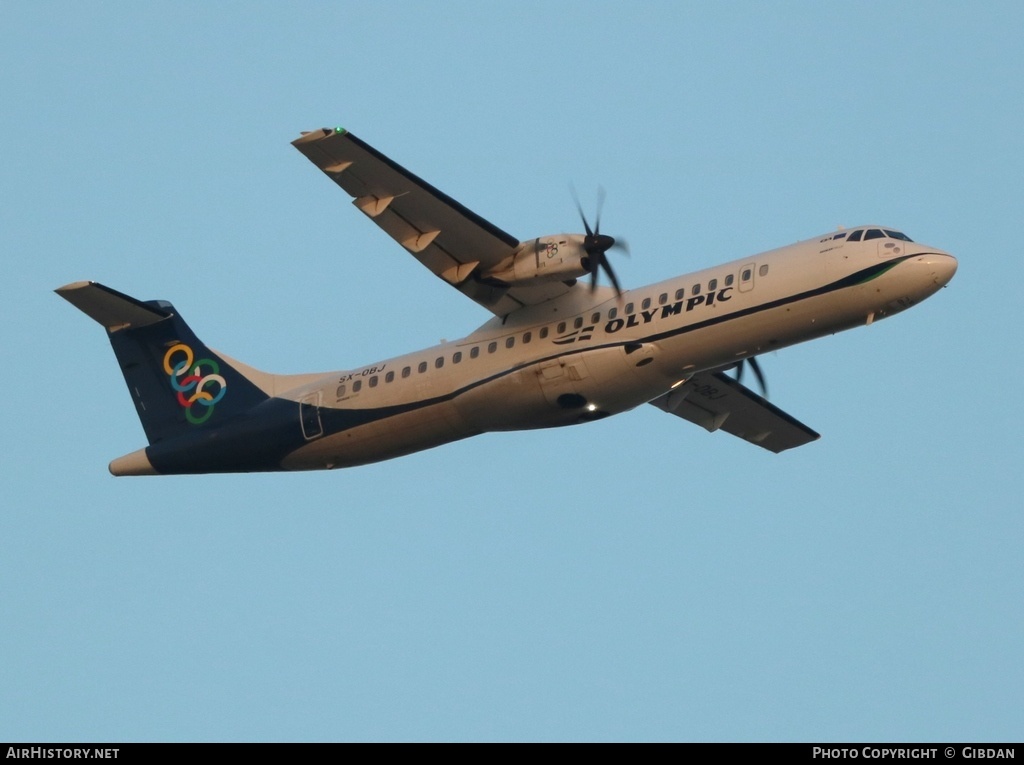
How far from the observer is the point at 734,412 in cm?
2992

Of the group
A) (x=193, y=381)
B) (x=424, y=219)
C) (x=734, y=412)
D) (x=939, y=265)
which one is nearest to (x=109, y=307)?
(x=193, y=381)

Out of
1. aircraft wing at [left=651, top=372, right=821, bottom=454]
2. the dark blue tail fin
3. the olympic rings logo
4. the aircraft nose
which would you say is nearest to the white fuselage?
the aircraft nose

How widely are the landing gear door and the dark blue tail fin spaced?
1263 mm

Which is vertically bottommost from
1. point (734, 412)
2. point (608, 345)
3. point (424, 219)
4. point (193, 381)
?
point (608, 345)

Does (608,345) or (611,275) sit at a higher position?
(611,275)

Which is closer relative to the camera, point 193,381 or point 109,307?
point 109,307

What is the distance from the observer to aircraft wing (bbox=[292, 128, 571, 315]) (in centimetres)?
2380

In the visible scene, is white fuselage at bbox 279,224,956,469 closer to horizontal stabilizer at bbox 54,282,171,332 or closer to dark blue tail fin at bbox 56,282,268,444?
dark blue tail fin at bbox 56,282,268,444

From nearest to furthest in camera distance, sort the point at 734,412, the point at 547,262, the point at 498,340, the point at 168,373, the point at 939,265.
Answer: the point at 939,265 → the point at 547,262 → the point at 498,340 → the point at 168,373 → the point at 734,412

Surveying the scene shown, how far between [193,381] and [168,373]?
0.58 metres

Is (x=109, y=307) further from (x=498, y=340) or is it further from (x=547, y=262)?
(x=547, y=262)

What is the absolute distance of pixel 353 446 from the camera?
2709cm

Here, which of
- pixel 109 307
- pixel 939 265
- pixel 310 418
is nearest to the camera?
pixel 939 265
